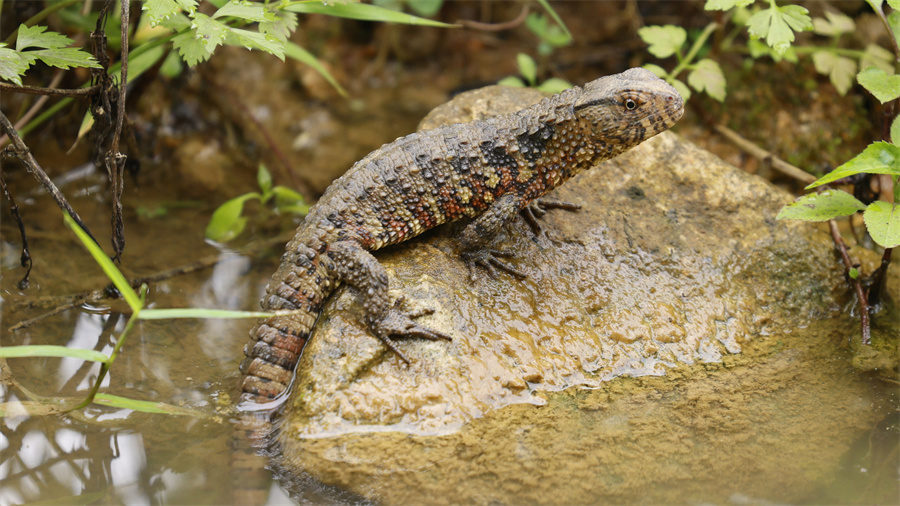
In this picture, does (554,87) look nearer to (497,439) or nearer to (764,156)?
(764,156)

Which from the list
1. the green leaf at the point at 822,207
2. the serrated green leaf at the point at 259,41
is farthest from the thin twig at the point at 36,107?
the green leaf at the point at 822,207

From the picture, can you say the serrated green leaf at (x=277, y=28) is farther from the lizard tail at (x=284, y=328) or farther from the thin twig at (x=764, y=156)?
the thin twig at (x=764, y=156)

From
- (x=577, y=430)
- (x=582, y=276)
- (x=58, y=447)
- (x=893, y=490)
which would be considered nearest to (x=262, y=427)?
(x=58, y=447)

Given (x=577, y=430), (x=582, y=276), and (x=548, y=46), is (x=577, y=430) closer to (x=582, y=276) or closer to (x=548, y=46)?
(x=582, y=276)

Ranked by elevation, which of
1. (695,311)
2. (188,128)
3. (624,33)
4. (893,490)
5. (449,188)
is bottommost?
(893,490)

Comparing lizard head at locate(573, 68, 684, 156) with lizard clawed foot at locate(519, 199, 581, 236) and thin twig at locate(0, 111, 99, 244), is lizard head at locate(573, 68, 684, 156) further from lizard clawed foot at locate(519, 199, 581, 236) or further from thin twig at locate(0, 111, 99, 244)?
thin twig at locate(0, 111, 99, 244)

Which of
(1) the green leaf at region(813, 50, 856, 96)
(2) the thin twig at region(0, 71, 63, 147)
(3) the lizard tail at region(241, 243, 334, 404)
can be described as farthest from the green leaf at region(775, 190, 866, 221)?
(2) the thin twig at region(0, 71, 63, 147)
